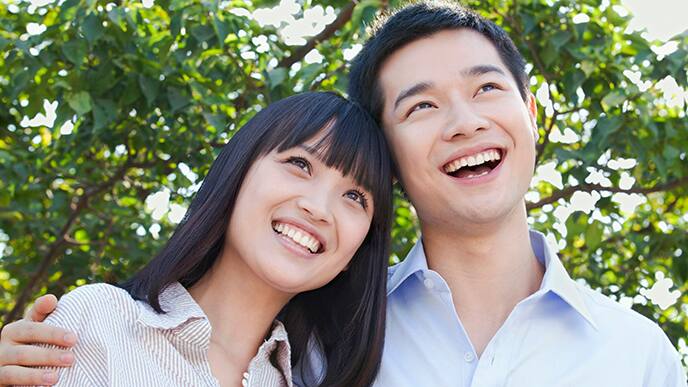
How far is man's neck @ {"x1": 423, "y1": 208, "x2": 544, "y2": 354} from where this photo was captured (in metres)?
2.30

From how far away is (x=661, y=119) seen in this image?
3209 mm

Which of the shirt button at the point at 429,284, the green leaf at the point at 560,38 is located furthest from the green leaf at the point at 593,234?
the shirt button at the point at 429,284

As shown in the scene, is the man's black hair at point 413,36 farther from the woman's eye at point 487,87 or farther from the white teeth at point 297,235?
the white teeth at point 297,235

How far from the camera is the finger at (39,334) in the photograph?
181cm

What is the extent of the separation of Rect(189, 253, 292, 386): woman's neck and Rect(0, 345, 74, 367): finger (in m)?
0.39

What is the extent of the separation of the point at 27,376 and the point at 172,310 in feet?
1.10

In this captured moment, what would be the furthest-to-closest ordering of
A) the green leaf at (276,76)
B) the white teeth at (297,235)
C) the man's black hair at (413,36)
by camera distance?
the green leaf at (276,76) → the man's black hair at (413,36) → the white teeth at (297,235)

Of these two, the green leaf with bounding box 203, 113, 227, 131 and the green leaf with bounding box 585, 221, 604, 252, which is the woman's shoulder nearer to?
the green leaf with bounding box 203, 113, 227, 131

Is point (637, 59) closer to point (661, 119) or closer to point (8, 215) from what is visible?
point (661, 119)

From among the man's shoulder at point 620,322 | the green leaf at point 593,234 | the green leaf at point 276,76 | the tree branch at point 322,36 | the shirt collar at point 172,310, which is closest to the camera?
the shirt collar at point 172,310

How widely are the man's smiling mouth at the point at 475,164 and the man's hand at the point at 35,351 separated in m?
0.94

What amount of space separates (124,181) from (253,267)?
84.7 inches

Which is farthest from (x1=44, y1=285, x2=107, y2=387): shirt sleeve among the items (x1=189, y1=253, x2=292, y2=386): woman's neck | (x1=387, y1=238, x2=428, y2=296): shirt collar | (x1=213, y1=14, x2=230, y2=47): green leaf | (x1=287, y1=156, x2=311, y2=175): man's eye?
(x1=213, y1=14, x2=230, y2=47): green leaf

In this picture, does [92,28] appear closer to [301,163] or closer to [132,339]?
[301,163]
